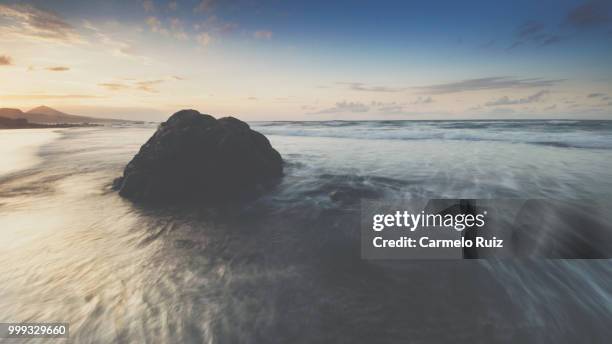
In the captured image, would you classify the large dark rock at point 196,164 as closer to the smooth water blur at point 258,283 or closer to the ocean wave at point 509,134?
the smooth water blur at point 258,283

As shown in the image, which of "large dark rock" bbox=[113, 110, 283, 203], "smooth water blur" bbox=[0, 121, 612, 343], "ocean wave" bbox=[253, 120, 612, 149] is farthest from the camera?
"ocean wave" bbox=[253, 120, 612, 149]

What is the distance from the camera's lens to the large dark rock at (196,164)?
8.34 metres

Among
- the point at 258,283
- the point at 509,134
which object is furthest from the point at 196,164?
the point at 509,134

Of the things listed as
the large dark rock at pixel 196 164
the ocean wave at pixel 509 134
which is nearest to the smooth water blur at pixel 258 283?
the large dark rock at pixel 196 164

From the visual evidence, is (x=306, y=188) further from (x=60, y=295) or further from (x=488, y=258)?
(x=60, y=295)

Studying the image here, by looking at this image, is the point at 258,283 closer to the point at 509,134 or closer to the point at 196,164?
the point at 196,164

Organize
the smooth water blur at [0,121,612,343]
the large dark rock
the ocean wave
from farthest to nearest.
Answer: the ocean wave, the large dark rock, the smooth water blur at [0,121,612,343]

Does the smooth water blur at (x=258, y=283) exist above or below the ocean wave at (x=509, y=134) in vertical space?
below

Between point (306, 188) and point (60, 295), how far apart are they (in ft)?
21.6

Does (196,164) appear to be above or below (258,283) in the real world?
above

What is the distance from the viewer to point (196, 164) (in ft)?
29.1

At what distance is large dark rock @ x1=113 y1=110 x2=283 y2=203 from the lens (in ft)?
27.3

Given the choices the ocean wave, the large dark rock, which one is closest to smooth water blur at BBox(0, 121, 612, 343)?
the large dark rock

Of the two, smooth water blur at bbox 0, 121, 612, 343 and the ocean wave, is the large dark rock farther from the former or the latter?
the ocean wave
